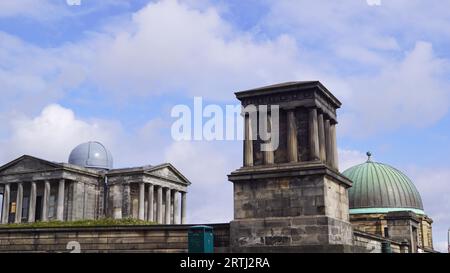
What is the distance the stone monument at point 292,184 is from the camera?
21672mm

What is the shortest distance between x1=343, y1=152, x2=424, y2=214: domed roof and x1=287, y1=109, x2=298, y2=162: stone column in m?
28.4

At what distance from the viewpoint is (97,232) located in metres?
25.3

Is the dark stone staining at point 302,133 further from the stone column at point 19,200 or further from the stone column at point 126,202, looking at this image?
the stone column at point 19,200

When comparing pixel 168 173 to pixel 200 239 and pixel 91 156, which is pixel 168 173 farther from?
pixel 200 239

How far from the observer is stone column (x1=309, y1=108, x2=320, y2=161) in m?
23.0

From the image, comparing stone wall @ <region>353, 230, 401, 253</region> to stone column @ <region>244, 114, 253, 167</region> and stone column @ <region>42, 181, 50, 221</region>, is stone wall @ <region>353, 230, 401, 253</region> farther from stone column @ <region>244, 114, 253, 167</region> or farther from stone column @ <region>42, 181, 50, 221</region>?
stone column @ <region>42, 181, 50, 221</region>

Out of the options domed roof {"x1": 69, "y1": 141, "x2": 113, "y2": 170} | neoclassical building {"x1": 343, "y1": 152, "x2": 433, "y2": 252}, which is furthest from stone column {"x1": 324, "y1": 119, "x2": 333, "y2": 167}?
domed roof {"x1": 69, "y1": 141, "x2": 113, "y2": 170}

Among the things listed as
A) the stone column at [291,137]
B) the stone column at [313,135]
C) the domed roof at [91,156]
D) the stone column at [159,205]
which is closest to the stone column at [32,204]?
the domed roof at [91,156]

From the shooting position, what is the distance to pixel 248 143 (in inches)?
955
